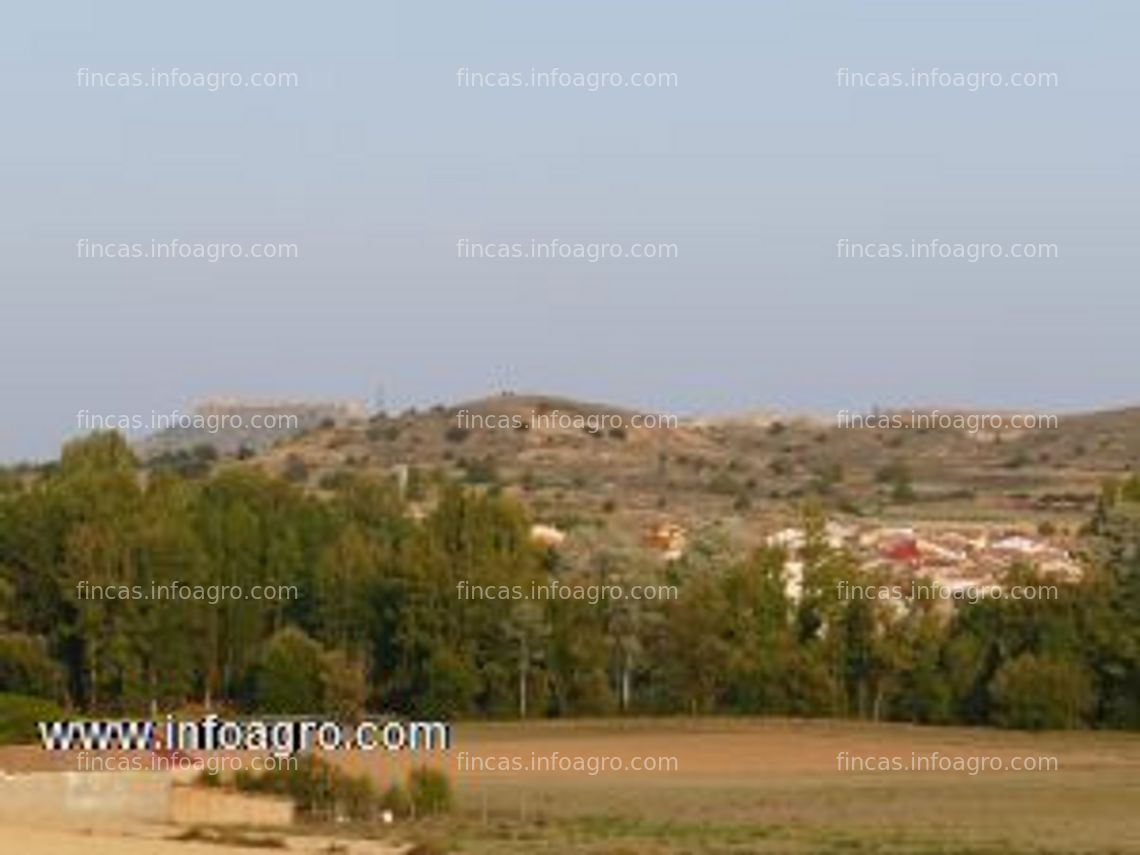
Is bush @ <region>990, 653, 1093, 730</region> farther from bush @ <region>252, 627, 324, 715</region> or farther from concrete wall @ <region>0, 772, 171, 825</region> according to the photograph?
concrete wall @ <region>0, 772, 171, 825</region>

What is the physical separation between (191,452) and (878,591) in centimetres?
10277

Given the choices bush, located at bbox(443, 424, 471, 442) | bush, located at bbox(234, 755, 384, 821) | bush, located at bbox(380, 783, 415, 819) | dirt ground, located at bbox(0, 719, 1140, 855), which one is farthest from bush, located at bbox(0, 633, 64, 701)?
bush, located at bbox(443, 424, 471, 442)

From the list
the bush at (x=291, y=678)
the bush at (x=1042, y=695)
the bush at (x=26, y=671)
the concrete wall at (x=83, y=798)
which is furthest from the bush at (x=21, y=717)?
the bush at (x=1042, y=695)

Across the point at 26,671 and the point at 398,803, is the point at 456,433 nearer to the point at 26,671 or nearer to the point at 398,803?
the point at 26,671

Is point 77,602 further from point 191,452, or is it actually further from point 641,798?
point 191,452

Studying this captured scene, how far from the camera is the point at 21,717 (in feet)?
213

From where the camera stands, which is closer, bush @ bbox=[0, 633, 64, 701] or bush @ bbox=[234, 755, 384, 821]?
bush @ bbox=[234, 755, 384, 821]

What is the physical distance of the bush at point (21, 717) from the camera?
63.8m

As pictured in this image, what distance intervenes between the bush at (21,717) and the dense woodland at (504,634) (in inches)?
224

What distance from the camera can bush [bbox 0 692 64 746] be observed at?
2511 inches

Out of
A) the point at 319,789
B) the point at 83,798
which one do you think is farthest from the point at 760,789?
the point at 83,798

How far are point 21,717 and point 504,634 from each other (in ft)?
51.4

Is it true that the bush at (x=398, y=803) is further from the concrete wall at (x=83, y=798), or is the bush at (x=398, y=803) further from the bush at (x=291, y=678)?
the bush at (x=291, y=678)

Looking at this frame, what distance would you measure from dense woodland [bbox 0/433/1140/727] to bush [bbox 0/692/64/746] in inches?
224
